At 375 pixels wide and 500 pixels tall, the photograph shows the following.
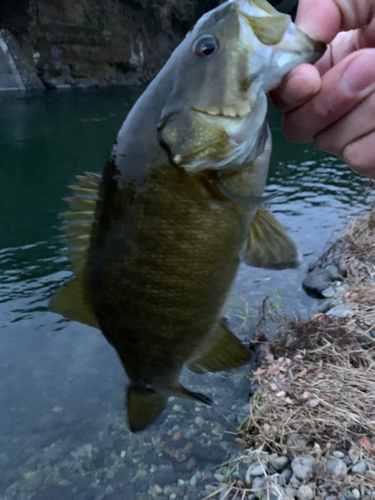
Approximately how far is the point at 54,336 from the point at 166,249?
4.40 m

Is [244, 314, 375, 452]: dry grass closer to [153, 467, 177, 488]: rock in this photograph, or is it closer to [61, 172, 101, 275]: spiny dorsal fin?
[153, 467, 177, 488]: rock

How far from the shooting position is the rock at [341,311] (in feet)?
15.9

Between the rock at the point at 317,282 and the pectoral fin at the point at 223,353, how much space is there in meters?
→ 4.34

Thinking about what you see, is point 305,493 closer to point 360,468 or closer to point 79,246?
point 360,468

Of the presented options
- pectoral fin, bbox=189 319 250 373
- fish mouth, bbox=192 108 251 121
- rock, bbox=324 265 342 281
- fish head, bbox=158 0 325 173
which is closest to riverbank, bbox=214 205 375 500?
rock, bbox=324 265 342 281

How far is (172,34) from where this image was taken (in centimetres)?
3322

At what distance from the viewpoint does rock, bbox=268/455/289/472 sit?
3.20 m

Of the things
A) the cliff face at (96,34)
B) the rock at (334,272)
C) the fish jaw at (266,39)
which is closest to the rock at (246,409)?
the rock at (334,272)

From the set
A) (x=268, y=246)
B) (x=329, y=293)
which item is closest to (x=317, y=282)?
(x=329, y=293)

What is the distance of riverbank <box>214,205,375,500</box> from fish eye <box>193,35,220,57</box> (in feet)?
10.1

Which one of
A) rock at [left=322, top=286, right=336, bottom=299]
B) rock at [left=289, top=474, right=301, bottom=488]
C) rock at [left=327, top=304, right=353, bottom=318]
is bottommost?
rock at [left=289, top=474, right=301, bottom=488]

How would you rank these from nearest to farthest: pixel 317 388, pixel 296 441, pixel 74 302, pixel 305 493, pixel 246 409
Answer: pixel 74 302, pixel 305 493, pixel 296 441, pixel 317 388, pixel 246 409

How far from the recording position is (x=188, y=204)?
150 cm

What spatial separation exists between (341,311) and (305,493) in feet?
8.52
